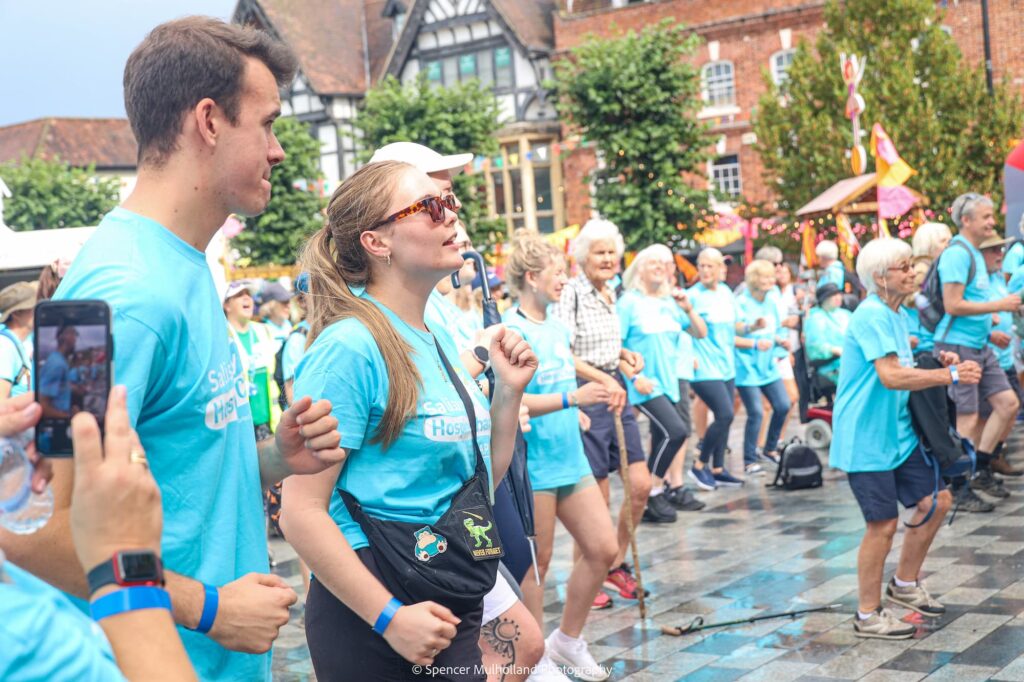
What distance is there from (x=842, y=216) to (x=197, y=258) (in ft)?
49.4

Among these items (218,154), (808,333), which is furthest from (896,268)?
(808,333)

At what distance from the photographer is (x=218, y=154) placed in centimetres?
234

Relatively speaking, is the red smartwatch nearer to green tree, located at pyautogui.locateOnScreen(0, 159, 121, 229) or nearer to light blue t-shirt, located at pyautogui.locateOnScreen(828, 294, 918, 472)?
light blue t-shirt, located at pyautogui.locateOnScreen(828, 294, 918, 472)

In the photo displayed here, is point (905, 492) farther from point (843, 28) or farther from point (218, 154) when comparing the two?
point (843, 28)

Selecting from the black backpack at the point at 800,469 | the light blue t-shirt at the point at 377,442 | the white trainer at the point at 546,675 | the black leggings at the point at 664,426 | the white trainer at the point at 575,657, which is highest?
the light blue t-shirt at the point at 377,442

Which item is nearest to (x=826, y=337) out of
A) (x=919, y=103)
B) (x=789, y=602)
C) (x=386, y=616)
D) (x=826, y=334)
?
(x=826, y=334)

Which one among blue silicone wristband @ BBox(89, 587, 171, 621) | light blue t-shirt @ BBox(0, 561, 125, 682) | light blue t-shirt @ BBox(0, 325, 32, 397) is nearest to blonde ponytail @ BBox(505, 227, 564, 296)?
light blue t-shirt @ BBox(0, 325, 32, 397)

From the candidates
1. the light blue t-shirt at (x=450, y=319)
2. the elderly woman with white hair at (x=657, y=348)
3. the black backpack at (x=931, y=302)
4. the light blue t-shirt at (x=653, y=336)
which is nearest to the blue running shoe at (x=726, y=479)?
the elderly woman with white hair at (x=657, y=348)

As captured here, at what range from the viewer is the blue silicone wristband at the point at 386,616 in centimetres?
264

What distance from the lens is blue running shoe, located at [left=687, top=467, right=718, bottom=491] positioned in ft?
36.3

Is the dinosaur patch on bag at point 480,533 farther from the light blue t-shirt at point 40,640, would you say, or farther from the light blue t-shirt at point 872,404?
the light blue t-shirt at point 872,404

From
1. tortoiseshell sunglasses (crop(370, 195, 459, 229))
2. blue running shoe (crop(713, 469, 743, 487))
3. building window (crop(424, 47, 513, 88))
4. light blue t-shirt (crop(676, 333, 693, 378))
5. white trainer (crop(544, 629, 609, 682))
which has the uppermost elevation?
building window (crop(424, 47, 513, 88))

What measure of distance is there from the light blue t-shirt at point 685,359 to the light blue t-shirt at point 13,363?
576 cm

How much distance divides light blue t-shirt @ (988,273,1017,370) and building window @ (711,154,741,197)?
27.4m
